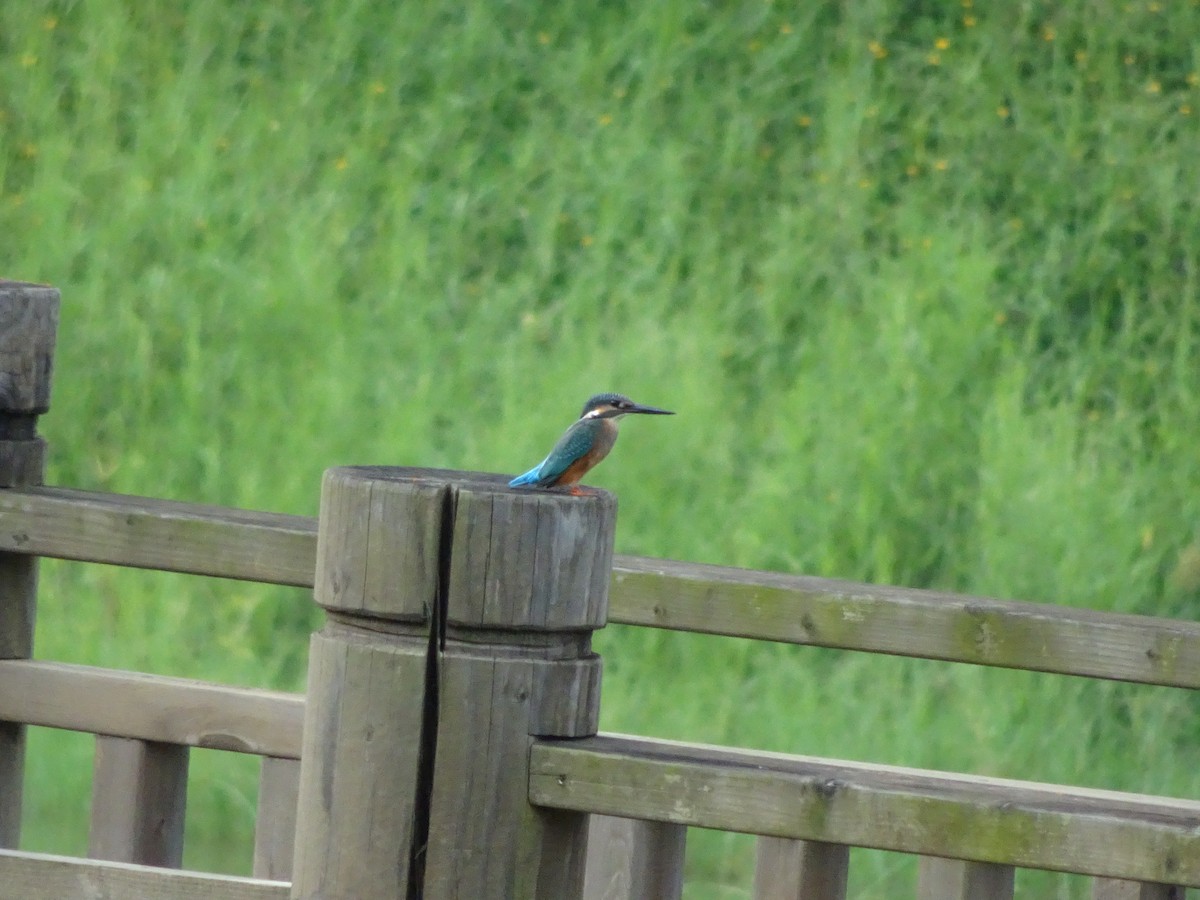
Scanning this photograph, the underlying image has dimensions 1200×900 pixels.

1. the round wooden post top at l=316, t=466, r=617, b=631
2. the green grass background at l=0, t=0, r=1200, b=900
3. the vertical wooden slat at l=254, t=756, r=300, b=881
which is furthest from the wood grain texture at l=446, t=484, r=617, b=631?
the green grass background at l=0, t=0, r=1200, b=900

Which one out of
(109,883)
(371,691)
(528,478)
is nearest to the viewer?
(371,691)

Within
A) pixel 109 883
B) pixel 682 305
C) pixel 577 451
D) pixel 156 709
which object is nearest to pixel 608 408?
pixel 577 451

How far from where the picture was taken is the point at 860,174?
7.68 m

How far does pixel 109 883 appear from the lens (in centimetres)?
192

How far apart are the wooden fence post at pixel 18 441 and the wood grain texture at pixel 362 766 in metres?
0.85

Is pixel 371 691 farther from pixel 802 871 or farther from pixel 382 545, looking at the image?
pixel 802 871

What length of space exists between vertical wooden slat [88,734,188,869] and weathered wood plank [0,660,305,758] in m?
0.04

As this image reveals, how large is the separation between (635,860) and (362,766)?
0.73 meters

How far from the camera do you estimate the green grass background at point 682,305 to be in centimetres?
576

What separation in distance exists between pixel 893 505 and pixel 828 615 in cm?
417

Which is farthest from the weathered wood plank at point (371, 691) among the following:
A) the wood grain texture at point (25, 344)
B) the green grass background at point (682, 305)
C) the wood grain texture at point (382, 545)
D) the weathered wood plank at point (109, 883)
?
the green grass background at point (682, 305)

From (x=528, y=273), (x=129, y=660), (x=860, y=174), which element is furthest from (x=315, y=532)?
(x=860, y=174)

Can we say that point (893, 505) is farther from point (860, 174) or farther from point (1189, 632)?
point (1189, 632)

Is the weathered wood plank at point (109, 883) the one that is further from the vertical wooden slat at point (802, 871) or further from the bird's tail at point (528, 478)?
the vertical wooden slat at point (802, 871)
